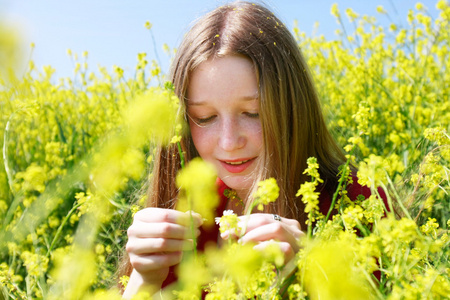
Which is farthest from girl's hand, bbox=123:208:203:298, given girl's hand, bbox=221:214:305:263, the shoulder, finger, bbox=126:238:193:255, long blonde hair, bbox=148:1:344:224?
the shoulder

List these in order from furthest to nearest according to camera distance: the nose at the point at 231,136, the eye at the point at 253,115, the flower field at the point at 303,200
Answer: the eye at the point at 253,115 < the nose at the point at 231,136 < the flower field at the point at 303,200

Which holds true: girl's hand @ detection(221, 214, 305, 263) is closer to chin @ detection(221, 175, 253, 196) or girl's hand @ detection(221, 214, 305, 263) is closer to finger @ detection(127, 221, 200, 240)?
finger @ detection(127, 221, 200, 240)

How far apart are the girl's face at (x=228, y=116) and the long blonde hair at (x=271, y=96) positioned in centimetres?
3

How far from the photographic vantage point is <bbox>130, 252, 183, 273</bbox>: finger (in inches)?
39.9

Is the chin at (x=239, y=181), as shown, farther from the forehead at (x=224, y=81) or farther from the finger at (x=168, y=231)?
the finger at (x=168, y=231)

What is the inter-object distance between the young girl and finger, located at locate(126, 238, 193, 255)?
0.09 m

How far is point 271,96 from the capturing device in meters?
1.35

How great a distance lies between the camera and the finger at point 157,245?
3.14 ft

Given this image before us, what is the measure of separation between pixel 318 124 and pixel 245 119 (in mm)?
353

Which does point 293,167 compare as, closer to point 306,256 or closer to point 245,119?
point 245,119

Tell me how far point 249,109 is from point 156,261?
527mm

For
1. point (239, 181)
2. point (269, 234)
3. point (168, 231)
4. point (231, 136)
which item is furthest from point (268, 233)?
point (239, 181)

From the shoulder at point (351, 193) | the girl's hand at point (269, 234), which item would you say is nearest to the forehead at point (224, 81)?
the shoulder at point (351, 193)

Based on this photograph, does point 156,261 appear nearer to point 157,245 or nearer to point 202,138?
point 157,245
